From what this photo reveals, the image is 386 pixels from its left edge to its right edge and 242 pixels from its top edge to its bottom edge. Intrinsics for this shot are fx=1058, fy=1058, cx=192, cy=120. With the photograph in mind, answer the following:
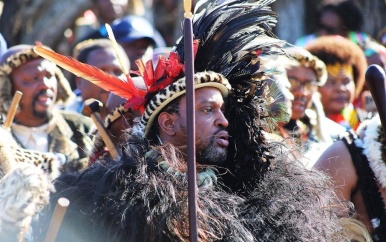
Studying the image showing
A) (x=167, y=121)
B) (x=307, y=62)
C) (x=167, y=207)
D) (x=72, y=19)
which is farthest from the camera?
(x=72, y=19)

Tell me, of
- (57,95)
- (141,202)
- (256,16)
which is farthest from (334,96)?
(141,202)

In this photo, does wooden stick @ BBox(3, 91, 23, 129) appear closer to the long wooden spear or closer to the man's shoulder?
the man's shoulder

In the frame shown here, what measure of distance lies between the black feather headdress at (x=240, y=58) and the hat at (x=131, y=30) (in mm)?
3212

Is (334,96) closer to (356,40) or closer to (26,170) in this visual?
(356,40)

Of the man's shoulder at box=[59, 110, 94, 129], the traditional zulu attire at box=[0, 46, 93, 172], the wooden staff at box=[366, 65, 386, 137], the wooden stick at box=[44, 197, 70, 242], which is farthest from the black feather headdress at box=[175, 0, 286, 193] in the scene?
the man's shoulder at box=[59, 110, 94, 129]

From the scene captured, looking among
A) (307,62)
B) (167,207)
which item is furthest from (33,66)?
(167,207)

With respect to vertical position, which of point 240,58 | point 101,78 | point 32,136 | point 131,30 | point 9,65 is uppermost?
point 240,58

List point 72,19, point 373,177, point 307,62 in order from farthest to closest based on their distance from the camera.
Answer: point 72,19 → point 307,62 → point 373,177

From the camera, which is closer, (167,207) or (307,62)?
(167,207)

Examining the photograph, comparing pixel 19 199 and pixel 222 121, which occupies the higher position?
pixel 222 121

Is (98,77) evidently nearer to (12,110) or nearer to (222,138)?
(222,138)

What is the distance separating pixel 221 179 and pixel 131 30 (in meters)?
3.67

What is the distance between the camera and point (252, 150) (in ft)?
16.7

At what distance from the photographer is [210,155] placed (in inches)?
193
